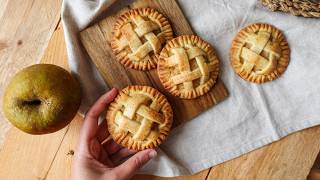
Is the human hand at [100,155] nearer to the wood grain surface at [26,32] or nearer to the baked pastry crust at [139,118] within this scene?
the baked pastry crust at [139,118]

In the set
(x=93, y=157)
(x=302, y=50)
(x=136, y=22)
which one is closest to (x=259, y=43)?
(x=302, y=50)

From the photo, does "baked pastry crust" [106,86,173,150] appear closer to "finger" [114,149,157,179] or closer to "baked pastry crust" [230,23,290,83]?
"finger" [114,149,157,179]

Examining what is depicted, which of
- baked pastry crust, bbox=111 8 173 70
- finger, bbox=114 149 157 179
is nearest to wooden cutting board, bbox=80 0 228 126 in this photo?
baked pastry crust, bbox=111 8 173 70

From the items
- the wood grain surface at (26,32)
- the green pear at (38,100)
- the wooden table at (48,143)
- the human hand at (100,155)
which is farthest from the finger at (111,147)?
the wood grain surface at (26,32)

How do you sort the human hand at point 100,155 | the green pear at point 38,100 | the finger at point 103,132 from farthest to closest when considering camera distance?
the finger at point 103,132
the human hand at point 100,155
the green pear at point 38,100

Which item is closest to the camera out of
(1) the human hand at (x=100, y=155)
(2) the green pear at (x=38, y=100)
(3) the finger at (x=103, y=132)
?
(2) the green pear at (x=38, y=100)

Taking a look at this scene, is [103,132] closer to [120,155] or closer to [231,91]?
[120,155]
